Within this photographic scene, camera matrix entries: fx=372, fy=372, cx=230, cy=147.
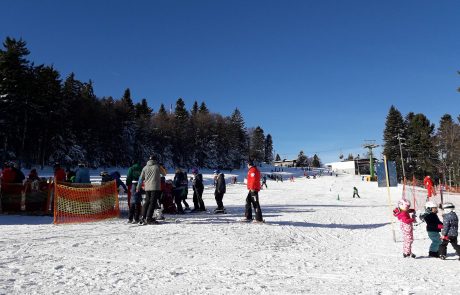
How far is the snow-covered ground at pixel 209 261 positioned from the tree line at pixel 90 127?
1280cm

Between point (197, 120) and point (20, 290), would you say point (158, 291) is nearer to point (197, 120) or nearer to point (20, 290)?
point (20, 290)

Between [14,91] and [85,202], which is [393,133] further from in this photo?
[85,202]

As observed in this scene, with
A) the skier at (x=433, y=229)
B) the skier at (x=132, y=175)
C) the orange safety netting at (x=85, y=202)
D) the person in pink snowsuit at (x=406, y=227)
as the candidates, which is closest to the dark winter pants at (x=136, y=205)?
the skier at (x=132, y=175)

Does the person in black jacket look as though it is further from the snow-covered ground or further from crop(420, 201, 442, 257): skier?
crop(420, 201, 442, 257): skier

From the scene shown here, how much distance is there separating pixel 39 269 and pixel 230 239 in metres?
4.30

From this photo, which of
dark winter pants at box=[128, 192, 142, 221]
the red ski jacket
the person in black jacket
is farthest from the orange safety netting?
the red ski jacket

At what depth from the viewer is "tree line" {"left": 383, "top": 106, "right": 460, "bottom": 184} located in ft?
196

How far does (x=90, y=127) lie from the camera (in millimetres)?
66250

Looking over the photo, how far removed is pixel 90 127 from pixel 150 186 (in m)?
60.7

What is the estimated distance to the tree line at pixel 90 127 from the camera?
46469 mm

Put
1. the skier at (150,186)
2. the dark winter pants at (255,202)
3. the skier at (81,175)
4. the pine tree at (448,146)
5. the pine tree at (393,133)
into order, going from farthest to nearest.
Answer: the pine tree at (393,133) → the pine tree at (448,146) → the skier at (81,175) → the dark winter pants at (255,202) → the skier at (150,186)

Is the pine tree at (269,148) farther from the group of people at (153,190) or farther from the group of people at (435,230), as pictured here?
the group of people at (435,230)

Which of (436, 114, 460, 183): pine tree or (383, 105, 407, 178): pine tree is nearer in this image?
(436, 114, 460, 183): pine tree

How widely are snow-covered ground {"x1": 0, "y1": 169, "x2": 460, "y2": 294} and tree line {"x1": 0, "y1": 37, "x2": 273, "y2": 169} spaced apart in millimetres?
12801
